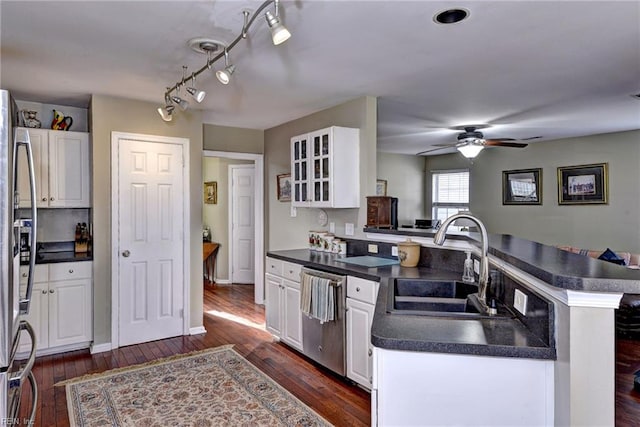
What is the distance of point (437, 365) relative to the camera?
1339mm

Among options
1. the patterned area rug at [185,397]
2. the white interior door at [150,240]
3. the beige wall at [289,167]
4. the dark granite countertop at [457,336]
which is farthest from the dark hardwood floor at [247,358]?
the dark granite countertop at [457,336]

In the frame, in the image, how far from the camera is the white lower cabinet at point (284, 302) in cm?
360

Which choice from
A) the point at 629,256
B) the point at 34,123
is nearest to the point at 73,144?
the point at 34,123

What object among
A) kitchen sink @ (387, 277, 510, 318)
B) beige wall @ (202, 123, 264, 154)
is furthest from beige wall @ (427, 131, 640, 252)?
kitchen sink @ (387, 277, 510, 318)

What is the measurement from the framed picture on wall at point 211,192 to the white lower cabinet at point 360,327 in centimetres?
456

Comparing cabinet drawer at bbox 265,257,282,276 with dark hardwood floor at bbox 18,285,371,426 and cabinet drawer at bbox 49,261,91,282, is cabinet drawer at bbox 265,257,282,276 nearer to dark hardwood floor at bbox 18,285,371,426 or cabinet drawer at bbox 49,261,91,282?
dark hardwood floor at bbox 18,285,371,426

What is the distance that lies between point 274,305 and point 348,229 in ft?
3.38

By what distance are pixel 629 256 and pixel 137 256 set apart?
18.4 ft

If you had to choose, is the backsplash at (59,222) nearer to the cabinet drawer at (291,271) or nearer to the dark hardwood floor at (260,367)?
the dark hardwood floor at (260,367)

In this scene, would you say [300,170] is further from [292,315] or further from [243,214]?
[243,214]

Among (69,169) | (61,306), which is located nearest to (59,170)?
(69,169)

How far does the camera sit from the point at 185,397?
279 cm

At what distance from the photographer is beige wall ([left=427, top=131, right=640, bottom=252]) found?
17.9ft

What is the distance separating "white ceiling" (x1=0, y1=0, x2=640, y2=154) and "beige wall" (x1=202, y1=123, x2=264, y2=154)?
0.51 metres
